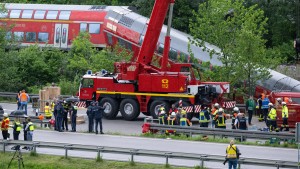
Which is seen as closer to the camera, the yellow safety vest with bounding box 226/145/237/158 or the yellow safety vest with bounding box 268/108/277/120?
the yellow safety vest with bounding box 226/145/237/158

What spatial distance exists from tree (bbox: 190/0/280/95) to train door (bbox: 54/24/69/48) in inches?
528

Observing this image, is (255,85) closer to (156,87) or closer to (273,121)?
(156,87)

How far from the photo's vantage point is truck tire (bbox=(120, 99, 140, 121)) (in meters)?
41.3

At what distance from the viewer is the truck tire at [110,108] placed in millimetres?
41906

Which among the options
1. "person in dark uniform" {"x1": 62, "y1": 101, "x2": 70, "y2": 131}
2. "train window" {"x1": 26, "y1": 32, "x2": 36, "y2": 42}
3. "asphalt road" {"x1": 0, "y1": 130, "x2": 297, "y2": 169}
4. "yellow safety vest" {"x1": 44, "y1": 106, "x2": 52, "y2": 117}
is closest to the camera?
"asphalt road" {"x1": 0, "y1": 130, "x2": 297, "y2": 169}

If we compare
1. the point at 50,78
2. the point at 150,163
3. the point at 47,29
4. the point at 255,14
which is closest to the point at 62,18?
the point at 47,29

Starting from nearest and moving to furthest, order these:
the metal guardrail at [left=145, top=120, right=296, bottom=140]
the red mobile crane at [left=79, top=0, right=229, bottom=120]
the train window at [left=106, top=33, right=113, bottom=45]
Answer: the metal guardrail at [left=145, top=120, right=296, bottom=140] < the red mobile crane at [left=79, top=0, right=229, bottom=120] < the train window at [left=106, top=33, right=113, bottom=45]

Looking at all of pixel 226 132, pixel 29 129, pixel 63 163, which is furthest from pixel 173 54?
pixel 63 163

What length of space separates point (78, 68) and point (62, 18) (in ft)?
24.2

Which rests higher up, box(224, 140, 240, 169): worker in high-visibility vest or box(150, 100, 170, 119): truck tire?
box(150, 100, 170, 119): truck tire

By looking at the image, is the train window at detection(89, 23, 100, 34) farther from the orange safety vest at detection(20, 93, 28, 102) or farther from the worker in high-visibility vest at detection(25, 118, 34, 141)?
the worker in high-visibility vest at detection(25, 118, 34, 141)

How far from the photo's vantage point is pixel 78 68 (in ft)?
178

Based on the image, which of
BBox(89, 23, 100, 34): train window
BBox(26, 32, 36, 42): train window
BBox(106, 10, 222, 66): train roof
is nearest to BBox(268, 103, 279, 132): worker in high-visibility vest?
BBox(106, 10, 222, 66): train roof

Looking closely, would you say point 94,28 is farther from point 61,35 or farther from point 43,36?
point 43,36
